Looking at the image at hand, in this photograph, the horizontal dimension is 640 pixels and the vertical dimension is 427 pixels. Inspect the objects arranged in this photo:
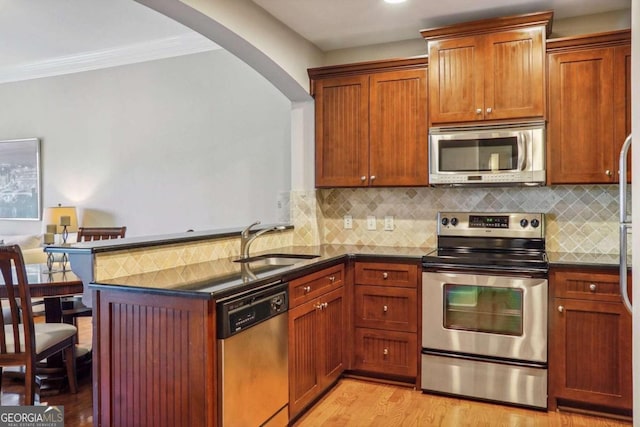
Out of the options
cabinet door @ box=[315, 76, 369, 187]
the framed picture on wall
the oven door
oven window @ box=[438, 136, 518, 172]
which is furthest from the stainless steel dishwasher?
the framed picture on wall

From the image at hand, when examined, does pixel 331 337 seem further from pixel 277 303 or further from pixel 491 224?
pixel 491 224

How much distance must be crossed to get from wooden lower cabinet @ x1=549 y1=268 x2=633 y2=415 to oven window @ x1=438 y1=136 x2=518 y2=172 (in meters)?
0.77

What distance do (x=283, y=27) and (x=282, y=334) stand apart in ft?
7.10

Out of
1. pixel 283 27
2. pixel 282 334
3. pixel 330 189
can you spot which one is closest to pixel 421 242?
pixel 330 189

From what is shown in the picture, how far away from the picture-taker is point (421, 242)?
373 centimetres

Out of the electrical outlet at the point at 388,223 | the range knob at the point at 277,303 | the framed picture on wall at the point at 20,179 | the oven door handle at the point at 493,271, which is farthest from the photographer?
the framed picture on wall at the point at 20,179

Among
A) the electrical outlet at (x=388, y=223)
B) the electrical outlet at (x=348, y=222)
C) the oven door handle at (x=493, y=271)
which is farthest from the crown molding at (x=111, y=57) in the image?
the oven door handle at (x=493, y=271)

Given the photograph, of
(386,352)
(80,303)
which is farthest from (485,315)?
(80,303)

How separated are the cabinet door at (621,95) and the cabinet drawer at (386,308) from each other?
1.53m

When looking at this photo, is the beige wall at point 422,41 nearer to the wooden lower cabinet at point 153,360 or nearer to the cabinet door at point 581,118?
the cabinet door at point 581,118

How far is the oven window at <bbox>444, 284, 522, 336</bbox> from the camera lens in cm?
292

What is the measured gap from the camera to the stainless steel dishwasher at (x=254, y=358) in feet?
6.57

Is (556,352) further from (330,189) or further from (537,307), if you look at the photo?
(330,189)

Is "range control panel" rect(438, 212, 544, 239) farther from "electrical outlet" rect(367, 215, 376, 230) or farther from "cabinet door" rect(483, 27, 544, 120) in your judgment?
"cabinet door" rect(483, 27, 544, 120)
